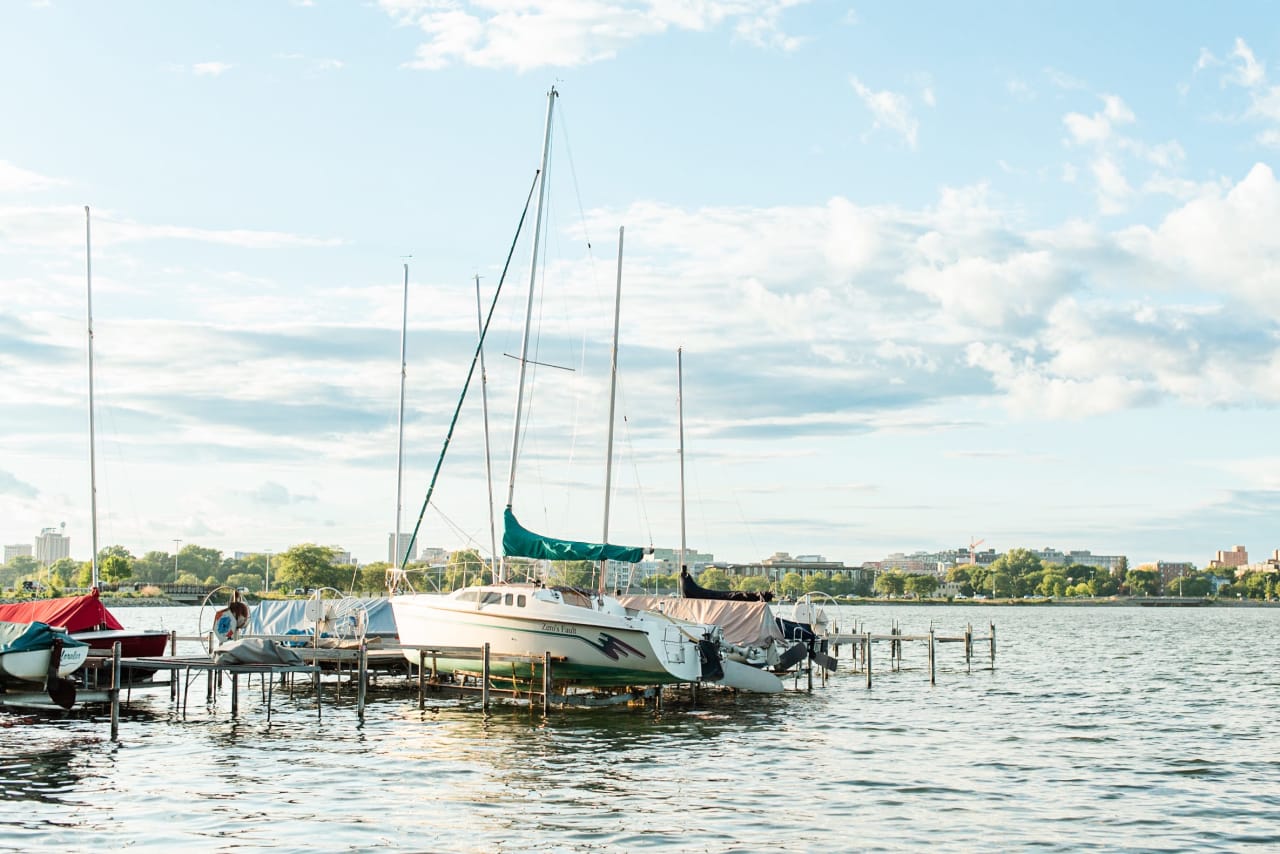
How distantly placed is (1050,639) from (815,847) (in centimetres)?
8901

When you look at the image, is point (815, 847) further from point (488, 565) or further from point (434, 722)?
point (488, 565)

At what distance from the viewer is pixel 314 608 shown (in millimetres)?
42312

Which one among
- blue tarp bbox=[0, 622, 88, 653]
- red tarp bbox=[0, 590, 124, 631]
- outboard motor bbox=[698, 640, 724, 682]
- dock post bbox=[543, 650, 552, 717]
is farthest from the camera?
outboard motor bbox=[698, 640, 724, 682]

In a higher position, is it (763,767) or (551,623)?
(551,623)

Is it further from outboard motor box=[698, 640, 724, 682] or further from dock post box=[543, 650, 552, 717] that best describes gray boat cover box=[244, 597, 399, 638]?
outboard motor box=[698, 640, 724, 682]

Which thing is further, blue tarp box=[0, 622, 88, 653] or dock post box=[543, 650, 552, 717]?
dock post box=[543, 650, 552, 717]

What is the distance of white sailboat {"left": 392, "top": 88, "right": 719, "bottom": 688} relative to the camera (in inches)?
1398

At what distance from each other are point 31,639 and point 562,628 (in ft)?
45.6

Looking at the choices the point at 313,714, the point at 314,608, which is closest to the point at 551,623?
the point at 313,714

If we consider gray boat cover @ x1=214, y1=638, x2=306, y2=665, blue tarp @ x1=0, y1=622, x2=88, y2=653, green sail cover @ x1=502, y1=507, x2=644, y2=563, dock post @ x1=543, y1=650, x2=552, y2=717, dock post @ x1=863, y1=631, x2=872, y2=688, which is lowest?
dock post @ x1=863, y1=631, x2=872, y2=688

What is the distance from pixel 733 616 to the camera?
46.4 meters

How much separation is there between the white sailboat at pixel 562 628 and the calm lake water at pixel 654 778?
1584mm

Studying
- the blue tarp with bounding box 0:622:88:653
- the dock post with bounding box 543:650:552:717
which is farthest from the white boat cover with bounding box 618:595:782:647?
the blue tarp with bounding box 0:622:88:653

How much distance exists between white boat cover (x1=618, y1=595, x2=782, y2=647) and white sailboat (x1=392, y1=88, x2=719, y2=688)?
6696mm
